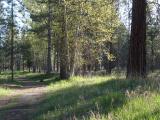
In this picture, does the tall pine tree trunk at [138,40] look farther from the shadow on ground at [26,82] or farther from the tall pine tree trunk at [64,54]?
the shadow on ground at [26,82]

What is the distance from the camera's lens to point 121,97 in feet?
31.4

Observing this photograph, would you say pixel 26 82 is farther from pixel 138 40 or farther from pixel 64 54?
pixel 138 40

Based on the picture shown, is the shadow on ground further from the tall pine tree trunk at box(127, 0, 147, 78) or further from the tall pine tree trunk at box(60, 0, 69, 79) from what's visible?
the tall pine tree trunk at box(127, 0, 147, 78)

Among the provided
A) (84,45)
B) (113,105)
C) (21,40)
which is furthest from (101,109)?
(21,40)

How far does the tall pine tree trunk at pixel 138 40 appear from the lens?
16781mm

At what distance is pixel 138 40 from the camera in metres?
17.0

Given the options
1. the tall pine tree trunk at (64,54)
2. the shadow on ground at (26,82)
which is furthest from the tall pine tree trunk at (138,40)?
the shadow on ground at (26,82)

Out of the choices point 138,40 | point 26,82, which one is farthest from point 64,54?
point 138,40

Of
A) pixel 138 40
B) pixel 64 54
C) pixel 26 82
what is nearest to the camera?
pixel 138 40

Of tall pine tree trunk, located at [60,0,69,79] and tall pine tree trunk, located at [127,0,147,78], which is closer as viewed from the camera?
tall pine tree trunk, located at [127,0,147,78]

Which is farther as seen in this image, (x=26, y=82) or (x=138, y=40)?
(x=26, y=82)

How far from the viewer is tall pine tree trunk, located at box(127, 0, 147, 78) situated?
1678 centimetres

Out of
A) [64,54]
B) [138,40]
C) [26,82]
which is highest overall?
[138,40]

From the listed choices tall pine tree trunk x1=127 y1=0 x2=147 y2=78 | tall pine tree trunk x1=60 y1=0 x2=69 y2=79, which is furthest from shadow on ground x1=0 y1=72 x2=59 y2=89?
tall pine tree trunk x1=127 y1=0 x2=147 y2=78
